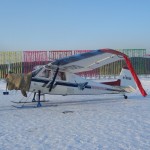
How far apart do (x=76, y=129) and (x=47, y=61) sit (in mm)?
27047

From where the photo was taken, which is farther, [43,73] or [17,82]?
[43,73]

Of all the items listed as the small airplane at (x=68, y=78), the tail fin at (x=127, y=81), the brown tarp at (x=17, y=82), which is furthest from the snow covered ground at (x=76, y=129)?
the tail fin at (x=127, y=81)

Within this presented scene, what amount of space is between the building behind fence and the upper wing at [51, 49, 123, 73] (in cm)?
2039

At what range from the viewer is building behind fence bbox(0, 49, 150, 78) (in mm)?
35688

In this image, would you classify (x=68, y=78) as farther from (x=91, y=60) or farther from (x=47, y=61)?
(x=47, y=61)

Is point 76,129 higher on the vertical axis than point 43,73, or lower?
lower

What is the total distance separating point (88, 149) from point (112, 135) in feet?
4.22

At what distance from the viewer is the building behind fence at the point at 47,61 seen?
3569cm

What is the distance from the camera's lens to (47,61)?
3409 cm

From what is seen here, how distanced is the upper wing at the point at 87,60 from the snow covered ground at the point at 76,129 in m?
2.16

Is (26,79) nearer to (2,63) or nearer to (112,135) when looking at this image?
(112,135)

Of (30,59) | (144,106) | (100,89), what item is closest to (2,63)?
(30,59)

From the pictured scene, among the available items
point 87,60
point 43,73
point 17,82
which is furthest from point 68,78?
point 17,82

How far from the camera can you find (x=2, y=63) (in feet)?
127
